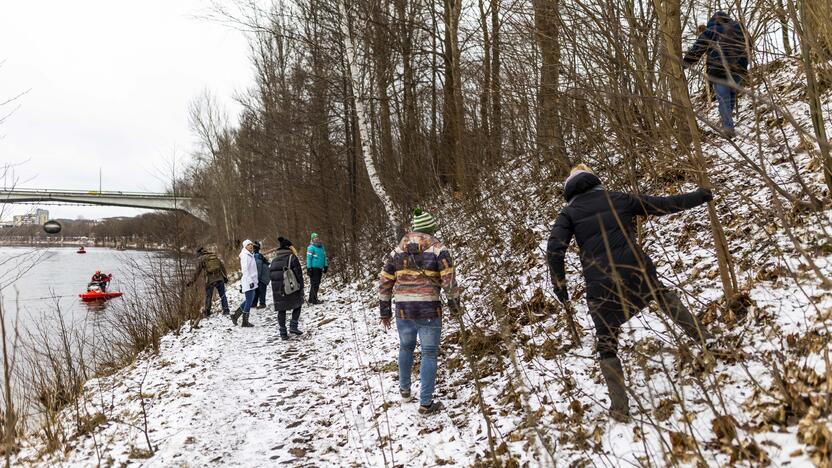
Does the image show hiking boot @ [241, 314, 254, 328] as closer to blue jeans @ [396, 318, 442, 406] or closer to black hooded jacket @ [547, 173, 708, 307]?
blue jeans @ [396, 318, 442, 406]

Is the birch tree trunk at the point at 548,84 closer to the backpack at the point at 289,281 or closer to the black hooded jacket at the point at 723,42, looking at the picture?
the black hooded jacket at the point at 723,42

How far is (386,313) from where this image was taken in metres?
4.49

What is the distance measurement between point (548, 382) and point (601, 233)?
4.58 feet

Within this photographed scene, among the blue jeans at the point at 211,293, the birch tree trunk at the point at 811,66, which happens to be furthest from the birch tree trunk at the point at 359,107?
the birch tree trunk at the point at 811,66

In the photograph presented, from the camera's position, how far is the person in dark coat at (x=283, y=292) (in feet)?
26.4

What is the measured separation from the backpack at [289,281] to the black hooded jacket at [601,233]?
5.91m

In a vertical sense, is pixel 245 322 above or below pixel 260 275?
below

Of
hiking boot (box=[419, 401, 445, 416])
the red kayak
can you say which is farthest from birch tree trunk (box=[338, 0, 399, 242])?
the red kayak

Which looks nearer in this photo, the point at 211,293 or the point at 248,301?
the point at 248,301

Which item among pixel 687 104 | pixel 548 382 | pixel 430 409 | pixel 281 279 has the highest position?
pixel 687 104

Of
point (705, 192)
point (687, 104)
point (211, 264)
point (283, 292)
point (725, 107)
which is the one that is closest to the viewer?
point (705, 192)

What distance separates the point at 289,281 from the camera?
811 centimetres

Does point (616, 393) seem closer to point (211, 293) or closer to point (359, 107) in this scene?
point (359, 107)

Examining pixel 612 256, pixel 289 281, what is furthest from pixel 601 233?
pixel 289 281
